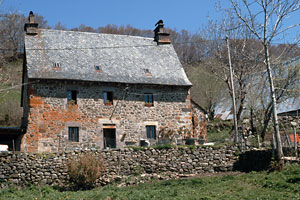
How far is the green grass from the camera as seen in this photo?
475 inches

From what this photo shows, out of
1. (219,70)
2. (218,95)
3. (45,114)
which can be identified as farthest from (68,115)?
(218,95)

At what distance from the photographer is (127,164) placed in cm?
1788

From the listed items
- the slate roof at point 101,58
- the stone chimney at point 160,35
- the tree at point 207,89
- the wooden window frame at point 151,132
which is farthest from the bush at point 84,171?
the tree at point 207,89

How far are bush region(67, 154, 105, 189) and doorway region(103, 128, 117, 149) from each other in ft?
16.9

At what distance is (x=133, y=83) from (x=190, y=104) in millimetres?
4066

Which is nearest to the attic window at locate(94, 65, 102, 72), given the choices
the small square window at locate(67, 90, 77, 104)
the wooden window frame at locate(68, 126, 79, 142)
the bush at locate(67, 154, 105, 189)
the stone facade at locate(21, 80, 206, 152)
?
the stone facade at locate(21, 80, 206, 152)

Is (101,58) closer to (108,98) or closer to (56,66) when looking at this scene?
(108,98)

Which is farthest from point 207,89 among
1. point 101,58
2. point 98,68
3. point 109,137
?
point 109,137

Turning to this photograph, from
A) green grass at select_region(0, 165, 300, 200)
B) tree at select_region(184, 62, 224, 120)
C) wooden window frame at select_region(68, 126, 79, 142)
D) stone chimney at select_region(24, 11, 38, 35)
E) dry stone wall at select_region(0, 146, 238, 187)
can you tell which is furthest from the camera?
tree at select_region(184, 62, 224, 120)

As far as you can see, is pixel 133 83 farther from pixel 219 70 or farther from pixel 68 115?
pixel 219 70

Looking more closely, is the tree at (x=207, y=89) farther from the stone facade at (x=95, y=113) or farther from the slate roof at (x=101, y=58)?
the stone facade at (x=95, y=113)

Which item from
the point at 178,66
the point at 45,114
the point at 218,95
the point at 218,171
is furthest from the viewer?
the point at 218,95

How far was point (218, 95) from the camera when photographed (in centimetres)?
3369

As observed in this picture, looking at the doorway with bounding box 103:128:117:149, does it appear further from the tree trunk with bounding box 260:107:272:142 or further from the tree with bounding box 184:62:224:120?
the tree with bounding box 184:62:224:120
